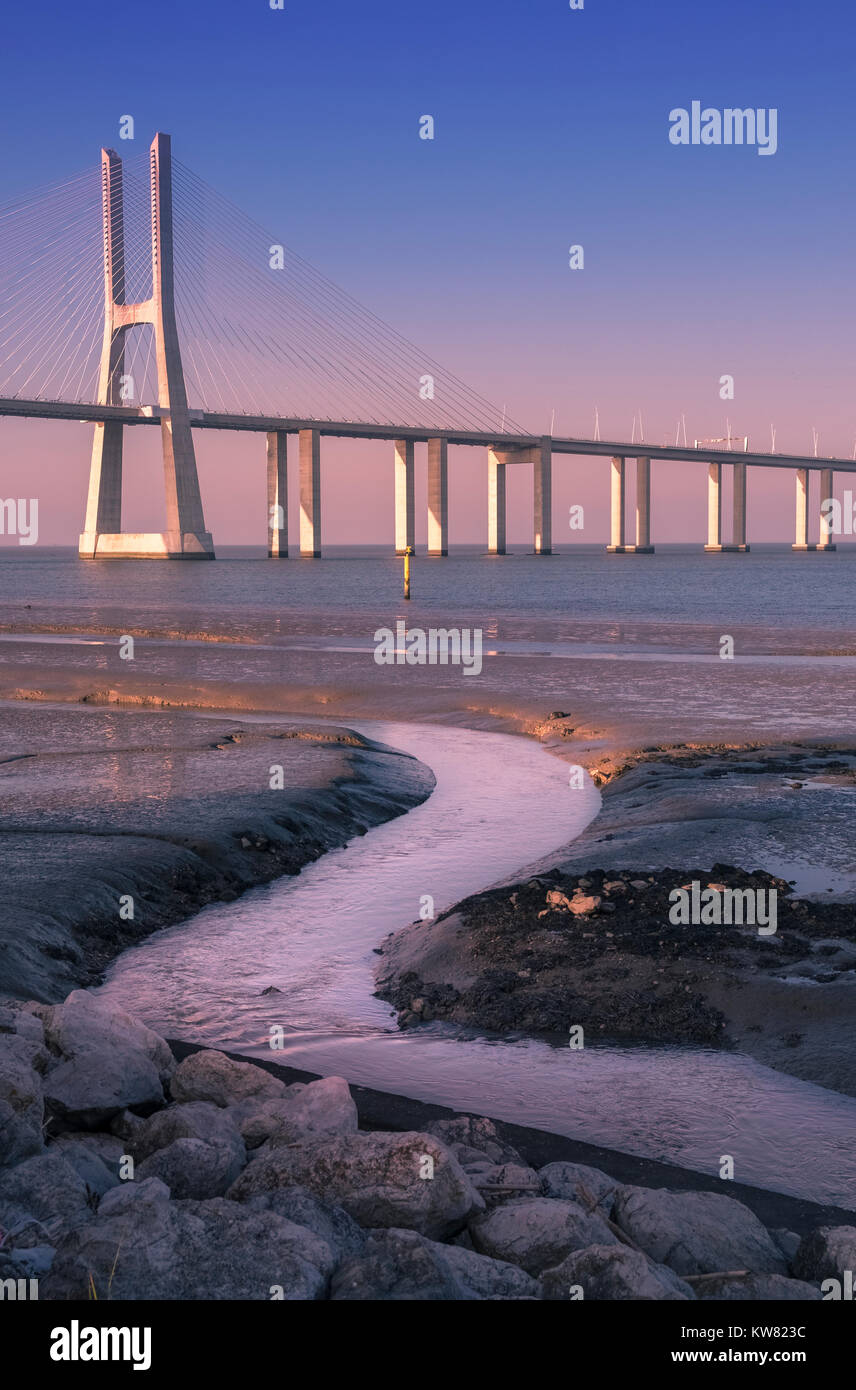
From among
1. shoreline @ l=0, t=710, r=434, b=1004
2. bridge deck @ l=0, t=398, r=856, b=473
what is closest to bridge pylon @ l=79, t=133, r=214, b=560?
bridge deck @ l=0, t=398, r=856, b=473

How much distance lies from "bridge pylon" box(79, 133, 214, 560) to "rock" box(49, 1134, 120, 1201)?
10248cm

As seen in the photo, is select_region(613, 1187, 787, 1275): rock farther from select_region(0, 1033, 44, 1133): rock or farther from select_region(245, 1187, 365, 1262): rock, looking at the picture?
select_region(0, 1033, 44, 1133): rock

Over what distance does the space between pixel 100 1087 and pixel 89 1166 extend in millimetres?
617

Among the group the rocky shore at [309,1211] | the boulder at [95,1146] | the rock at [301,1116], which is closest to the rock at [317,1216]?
the rocky shore at [309,1211]

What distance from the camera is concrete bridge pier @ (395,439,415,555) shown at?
130 m

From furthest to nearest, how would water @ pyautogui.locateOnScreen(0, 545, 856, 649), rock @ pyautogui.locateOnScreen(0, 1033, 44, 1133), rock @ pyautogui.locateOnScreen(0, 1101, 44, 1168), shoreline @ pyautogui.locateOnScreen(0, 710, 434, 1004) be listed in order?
water @ pyautogui.locateOnScreen(0, 545, 856, 649), shoreline @ pyautogui.locateOnScreen(0, 710, 434, 1004), rock @ pyautogui.locateOnScreen(0, 1033, 44, 1133), rock @ pyautogui.locateOnScreen(0, 1101, 44, 1168)

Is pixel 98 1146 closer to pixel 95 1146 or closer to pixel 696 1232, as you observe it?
pixel 95 1146

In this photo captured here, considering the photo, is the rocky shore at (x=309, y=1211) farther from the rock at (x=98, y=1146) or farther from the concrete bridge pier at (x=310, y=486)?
the concrete bridge pier at (x=310, y=486)

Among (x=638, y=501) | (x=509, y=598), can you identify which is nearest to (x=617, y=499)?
(x=638, y=501)

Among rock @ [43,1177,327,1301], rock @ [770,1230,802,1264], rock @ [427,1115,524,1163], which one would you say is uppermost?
rock @ [43,1177,327,1301]

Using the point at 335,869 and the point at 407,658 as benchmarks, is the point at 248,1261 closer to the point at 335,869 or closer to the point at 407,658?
the point at 335,869

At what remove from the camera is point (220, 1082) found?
600cm

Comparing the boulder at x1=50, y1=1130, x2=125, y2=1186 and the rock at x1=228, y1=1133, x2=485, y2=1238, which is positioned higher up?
the rock at x1=228, y1=1133, x2=485, y2=1238
